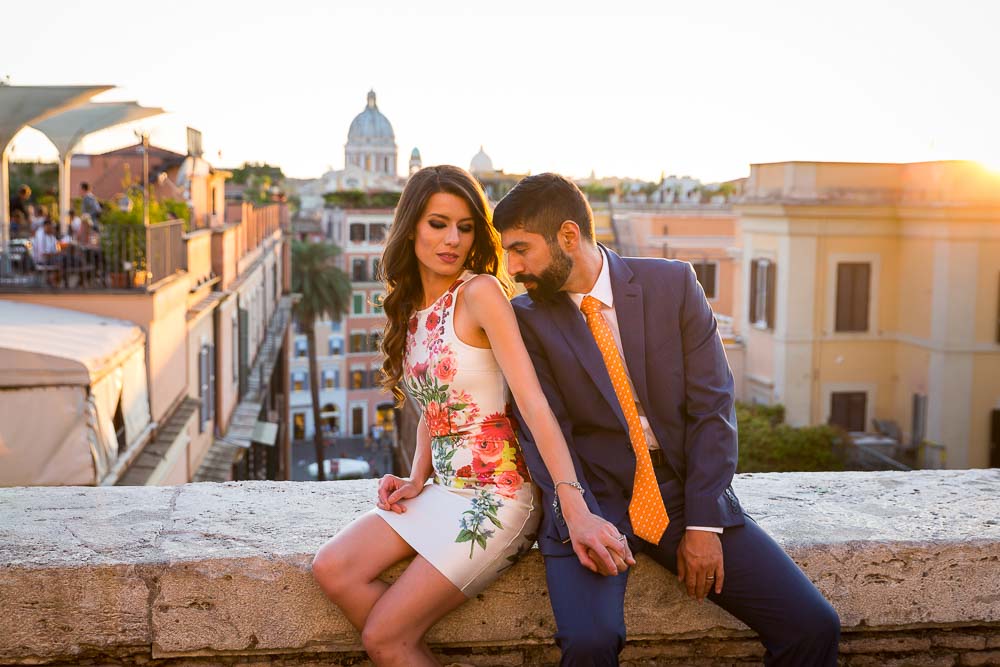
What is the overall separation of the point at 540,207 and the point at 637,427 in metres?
0.62

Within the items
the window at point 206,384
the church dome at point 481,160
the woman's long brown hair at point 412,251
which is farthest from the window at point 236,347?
the church dome at point 481,160

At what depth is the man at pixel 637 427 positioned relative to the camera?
2.72 m

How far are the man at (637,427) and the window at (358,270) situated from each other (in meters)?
68.7

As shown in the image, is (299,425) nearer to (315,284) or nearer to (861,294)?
(315,284)

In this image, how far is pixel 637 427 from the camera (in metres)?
2.87

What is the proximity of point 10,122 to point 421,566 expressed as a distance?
18.1m

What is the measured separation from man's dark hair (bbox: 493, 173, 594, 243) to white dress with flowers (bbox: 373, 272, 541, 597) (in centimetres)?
27

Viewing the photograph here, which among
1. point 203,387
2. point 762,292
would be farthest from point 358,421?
point 203,387

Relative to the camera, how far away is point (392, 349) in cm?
322

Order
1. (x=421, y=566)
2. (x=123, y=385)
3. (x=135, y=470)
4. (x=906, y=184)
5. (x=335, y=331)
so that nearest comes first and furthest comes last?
(x=421, y=566), (x=123, y=385), (x=135, y=470), (x=906, y=184), (x=335, y=331)

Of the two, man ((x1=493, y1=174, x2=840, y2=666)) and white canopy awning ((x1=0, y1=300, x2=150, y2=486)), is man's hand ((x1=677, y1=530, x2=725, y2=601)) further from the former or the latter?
white canopy awning ((x1=0, y1=300, x2=150, y2=486))

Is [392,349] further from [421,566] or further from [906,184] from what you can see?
[906,184]

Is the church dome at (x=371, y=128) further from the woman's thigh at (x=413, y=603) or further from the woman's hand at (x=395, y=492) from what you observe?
the woman's thigh at (x=413, y=603)

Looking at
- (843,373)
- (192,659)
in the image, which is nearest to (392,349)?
(192,659)
